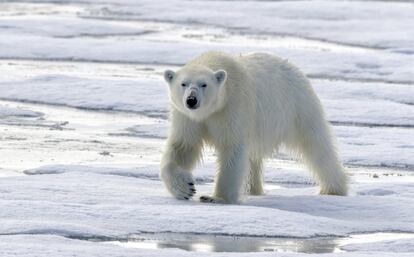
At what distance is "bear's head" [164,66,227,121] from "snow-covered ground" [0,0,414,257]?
1.75 ft

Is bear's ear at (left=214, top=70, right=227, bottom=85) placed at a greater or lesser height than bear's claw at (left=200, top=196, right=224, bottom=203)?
greater

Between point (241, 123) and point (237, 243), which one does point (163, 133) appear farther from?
point (237, 243)

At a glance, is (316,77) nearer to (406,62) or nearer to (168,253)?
(406,62)

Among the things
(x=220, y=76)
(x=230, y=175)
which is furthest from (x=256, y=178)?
(x=220, y=76)

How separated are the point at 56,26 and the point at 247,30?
2743mm

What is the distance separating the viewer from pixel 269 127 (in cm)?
760

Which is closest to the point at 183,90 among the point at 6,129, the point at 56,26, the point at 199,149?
the point at 199,149

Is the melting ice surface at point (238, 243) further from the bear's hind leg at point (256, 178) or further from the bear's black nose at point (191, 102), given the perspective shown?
the bear's hind leg at point (256, 178)

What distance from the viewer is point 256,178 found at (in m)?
7.68

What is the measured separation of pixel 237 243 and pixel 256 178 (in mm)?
1835

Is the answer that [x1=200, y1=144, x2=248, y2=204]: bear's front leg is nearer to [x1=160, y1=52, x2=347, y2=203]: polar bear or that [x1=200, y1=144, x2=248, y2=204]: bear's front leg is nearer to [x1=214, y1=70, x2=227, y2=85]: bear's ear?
[x1=160, y1=52, x2=347, y2=203]: polar bear

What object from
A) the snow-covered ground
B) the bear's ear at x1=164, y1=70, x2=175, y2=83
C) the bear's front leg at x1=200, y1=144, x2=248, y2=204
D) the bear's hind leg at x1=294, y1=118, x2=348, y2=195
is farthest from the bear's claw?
the bear's hind leg at x1=294, y1=118, x2=348, y2=195

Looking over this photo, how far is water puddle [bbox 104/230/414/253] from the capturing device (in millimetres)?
5738

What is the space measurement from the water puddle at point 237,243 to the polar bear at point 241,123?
1100mm
